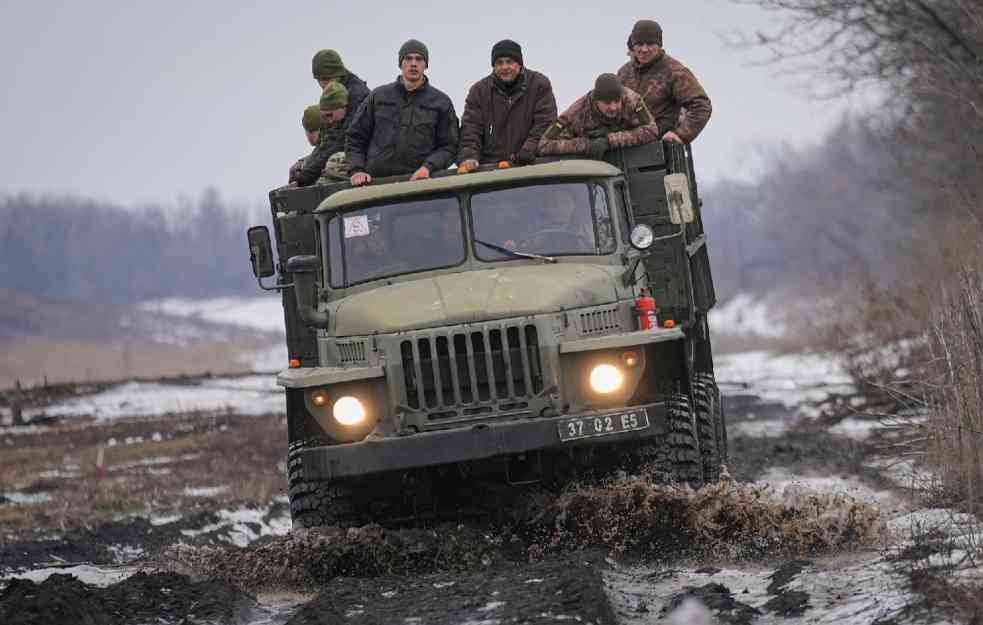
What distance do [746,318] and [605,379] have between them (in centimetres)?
7715

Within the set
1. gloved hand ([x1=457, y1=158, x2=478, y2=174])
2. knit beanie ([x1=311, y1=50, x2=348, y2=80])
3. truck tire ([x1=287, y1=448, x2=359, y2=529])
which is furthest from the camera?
knit beanie ([x1=311, y1=50, x2=348, y2=80])

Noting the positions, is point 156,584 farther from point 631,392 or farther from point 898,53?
point 898,53

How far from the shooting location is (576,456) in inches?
365

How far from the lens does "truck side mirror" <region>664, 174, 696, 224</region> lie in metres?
9.95

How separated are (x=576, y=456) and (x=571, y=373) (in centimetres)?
68

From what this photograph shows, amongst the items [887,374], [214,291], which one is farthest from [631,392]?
[214,291]

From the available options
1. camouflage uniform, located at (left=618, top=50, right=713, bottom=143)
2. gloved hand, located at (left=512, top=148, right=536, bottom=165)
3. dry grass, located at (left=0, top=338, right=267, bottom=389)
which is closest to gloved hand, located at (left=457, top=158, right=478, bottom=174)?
gloved hand, located at (left=512, top=148, right=536, bottom=165)

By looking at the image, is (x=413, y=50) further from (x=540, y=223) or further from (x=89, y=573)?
(x=89, y=573)

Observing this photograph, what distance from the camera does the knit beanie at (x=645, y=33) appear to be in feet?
40.5

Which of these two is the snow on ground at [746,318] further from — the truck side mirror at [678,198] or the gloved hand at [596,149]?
the truck side mirror at [678,198]

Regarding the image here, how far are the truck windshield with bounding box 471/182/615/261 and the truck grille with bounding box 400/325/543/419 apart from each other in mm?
1159

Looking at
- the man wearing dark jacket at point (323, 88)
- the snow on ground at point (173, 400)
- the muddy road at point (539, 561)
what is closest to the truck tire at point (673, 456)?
the muddy road at point (539, 561)

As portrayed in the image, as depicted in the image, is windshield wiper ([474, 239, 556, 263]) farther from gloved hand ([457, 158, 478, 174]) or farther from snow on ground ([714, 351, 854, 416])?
snow on ground ([714, 351, 854, 416])

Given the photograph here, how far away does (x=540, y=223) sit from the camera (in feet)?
32.5
